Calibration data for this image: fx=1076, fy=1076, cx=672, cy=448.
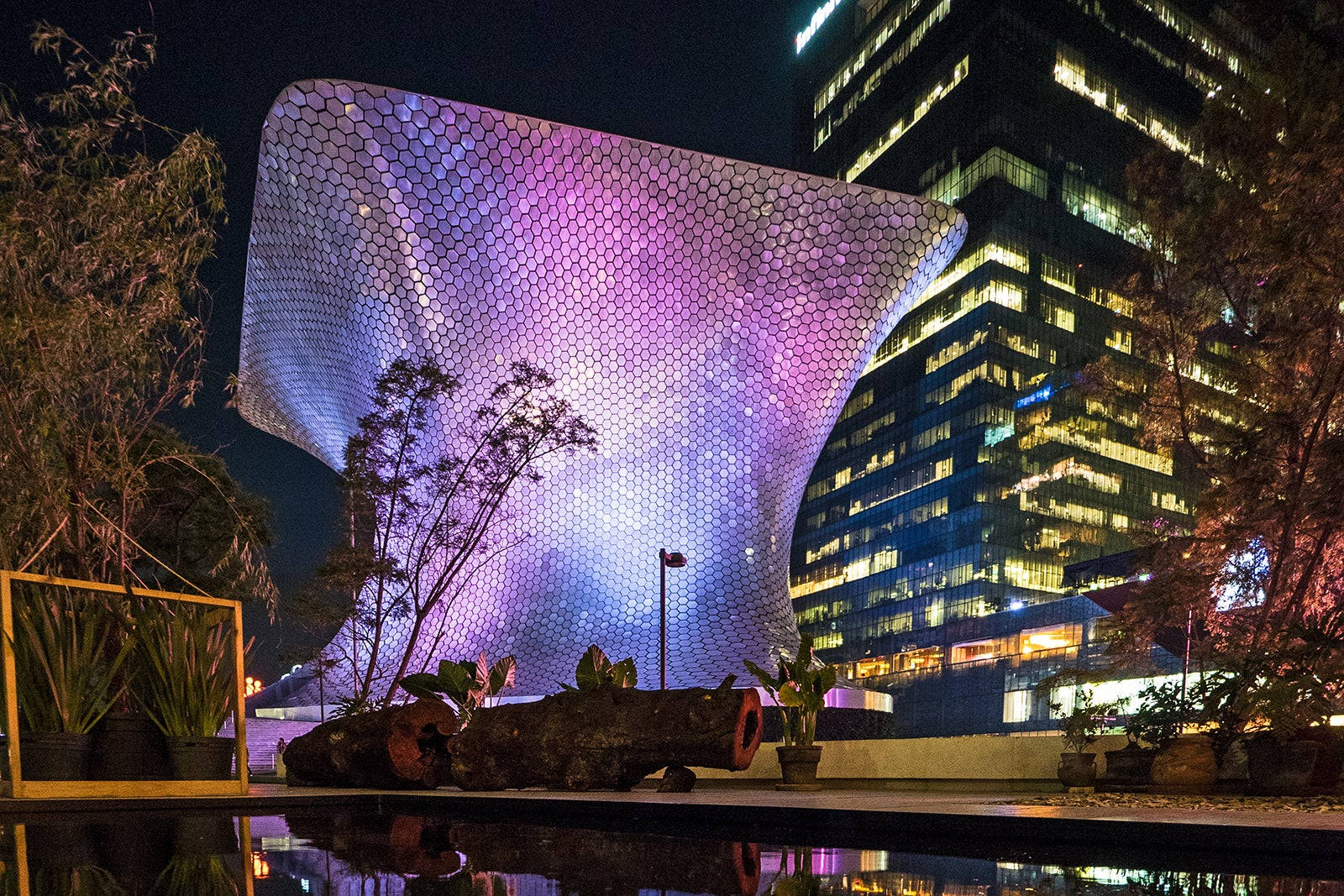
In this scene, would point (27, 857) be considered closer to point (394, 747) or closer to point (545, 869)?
point (545, 869)

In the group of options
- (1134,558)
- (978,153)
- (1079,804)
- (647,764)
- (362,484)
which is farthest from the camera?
(978,153)

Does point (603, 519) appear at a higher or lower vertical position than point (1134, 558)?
higher

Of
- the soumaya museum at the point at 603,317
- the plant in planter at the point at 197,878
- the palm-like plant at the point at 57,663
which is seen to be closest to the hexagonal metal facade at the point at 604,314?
the soumaya museum at the point at 603,317

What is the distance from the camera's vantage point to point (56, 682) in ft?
20.1

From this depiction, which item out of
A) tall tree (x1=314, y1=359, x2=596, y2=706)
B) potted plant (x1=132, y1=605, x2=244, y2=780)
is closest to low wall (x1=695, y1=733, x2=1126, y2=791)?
potted plant (x1=132, y1=605, x2=244, y2=780)

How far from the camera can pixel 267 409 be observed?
96.8ft

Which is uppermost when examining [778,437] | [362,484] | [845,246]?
[845,246]

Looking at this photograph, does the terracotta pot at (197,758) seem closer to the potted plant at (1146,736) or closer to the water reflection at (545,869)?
the water reflection at (545,869)

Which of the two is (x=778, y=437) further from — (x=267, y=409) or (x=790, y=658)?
(x=267, y=409)

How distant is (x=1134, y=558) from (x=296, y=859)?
9758 millimetres

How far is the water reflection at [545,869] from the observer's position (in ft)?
8.98

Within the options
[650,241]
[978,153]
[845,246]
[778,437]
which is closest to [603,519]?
[778,437]

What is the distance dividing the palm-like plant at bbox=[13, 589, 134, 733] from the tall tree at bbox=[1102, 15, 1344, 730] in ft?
22.5

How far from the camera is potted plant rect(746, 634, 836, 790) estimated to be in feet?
31.4
